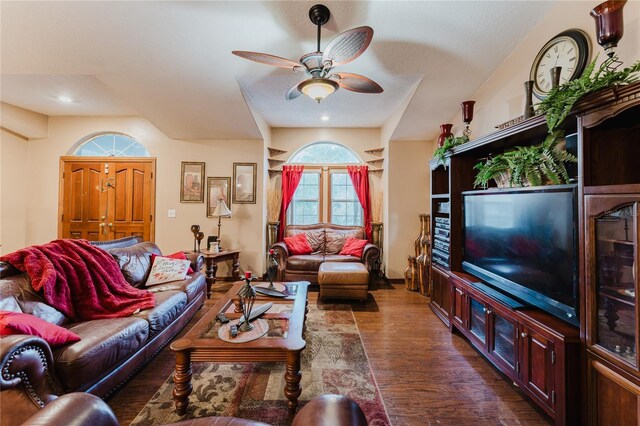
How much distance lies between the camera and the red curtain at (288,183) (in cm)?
500

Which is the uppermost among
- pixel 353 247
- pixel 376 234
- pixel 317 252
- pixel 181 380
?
pixel 376 234

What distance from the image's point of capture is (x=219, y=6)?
2.03 m

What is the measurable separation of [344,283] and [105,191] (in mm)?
4521

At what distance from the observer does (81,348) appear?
57.3 inches

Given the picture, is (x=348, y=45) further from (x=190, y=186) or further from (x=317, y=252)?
(x=190, y=186)

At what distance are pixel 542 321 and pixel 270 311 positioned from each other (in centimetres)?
182

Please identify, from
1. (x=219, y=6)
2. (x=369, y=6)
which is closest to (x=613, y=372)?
(x=369, y=6)

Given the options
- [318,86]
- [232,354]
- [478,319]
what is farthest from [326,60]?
[478,319]

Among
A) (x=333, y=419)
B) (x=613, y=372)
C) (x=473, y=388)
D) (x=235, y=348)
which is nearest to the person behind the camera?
(x=333, y=419)

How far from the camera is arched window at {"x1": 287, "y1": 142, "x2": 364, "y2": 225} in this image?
16.8 feet

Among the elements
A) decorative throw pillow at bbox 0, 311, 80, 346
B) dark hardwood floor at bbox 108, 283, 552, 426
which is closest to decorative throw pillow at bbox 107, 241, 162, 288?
dark hardwood floor at bbox 108, 283, 552, 426

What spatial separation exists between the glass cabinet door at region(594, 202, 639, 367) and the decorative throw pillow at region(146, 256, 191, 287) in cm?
336

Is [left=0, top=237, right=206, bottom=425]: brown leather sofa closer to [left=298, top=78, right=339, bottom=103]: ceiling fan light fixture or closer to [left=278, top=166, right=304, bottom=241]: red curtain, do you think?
[left=298, top=78, right=339, bottom=103]: ceiling fan light fixture

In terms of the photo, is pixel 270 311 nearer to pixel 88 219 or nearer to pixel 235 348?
pixel 235 348
